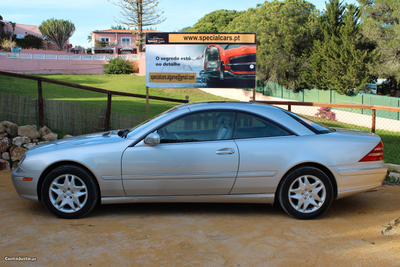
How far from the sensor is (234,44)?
27.8 feet

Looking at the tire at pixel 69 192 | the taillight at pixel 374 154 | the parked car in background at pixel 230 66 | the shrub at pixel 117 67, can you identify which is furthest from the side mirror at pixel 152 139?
the shrub at pixel 117 67

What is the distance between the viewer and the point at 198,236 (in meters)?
4.06

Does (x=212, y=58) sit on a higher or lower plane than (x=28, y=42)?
lower

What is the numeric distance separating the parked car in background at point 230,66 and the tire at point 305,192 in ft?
13.8

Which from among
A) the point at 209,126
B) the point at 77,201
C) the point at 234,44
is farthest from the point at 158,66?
the point at 77,201

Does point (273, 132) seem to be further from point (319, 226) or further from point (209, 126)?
point (319, 226)

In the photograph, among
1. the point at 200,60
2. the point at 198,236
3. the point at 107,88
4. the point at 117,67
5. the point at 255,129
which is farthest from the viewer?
the point at 117,67

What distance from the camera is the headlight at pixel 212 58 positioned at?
8453 millimetres

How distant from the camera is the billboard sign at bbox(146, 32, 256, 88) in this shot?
839 cm

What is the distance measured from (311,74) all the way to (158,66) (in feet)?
91.2

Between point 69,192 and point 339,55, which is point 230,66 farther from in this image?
point 339,55

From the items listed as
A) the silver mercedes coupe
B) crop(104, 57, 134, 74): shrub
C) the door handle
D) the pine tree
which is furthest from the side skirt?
crop(104, 57, 134, 74): shrub

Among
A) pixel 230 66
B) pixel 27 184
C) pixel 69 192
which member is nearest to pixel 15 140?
pixel 27 184

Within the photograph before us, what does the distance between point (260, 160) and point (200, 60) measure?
4.45 meters
